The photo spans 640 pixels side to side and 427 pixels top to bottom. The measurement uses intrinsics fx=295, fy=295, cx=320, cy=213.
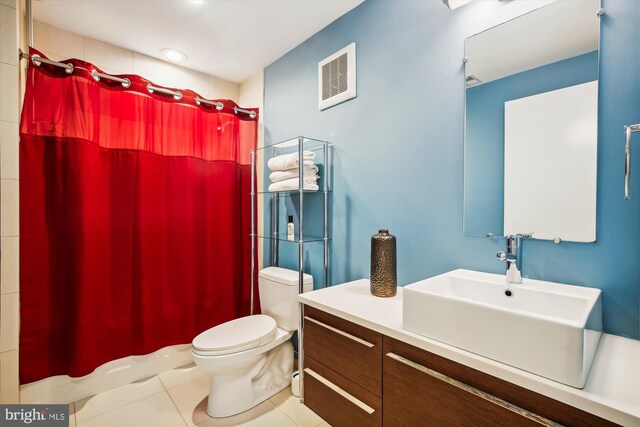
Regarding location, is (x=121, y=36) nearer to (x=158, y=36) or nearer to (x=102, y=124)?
(x=158, y=36)

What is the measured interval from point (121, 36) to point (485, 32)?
2.25m

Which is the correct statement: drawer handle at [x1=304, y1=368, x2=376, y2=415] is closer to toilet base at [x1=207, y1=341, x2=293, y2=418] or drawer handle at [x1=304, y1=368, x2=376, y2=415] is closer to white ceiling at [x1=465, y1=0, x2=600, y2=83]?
toilet base at [x1=207, y1=341, x2=293, y2=418]

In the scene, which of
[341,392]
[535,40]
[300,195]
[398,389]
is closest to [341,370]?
[341,392]

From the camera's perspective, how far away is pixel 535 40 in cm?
116

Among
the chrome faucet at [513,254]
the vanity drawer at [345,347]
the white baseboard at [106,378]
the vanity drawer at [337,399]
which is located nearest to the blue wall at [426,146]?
the chrome faucet at [513,254]

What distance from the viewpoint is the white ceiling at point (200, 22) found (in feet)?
5.72

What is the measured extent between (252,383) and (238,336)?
338 mm

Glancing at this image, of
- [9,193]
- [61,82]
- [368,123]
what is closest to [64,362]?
[9,193]

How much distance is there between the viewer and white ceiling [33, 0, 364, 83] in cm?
174

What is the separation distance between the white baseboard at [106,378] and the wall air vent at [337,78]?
208 cm

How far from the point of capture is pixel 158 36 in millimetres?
2031

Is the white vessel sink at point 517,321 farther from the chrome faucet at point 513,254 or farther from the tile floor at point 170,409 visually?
the tile floor at point 170,409

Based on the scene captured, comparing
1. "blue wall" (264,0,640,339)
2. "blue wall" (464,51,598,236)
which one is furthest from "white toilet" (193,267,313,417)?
"blue wall" (464,51,598,236)

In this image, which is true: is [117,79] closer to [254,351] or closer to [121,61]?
[121,61]
